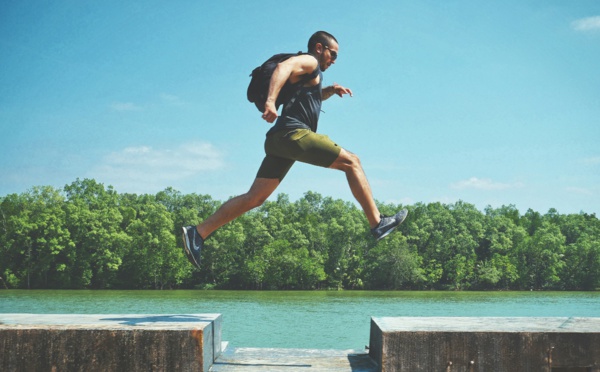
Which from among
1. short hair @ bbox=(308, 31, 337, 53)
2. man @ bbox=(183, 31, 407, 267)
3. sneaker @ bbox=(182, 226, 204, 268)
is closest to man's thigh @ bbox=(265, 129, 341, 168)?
man @ bbox=(183, 31, 407, 267)

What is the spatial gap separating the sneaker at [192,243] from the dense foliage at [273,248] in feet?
242

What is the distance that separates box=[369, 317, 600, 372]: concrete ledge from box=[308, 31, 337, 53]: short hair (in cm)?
249

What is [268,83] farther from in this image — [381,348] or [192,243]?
[381,348]

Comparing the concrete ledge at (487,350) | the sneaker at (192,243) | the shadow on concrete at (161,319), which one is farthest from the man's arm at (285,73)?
the concrete ledge at (487,350)

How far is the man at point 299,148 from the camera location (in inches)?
181

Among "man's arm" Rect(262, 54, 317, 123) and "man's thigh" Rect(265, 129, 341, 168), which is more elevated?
"man's arm" Rect(262, 54, 317, 123)

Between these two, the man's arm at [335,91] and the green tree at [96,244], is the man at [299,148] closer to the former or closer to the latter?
the man's arm at [335,91]

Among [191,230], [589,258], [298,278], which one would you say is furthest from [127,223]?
[191,230]

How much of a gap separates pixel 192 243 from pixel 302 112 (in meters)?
1.45

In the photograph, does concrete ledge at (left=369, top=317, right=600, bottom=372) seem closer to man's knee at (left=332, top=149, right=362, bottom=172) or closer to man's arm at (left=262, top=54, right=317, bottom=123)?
man's knee at (left=332, top=149, right=362, bottom=172)

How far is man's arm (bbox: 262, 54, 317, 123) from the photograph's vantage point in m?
4.41

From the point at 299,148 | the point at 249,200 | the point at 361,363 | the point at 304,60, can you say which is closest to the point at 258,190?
the point at 249,200

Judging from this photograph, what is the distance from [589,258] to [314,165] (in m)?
95.7

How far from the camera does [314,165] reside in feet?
15.4
